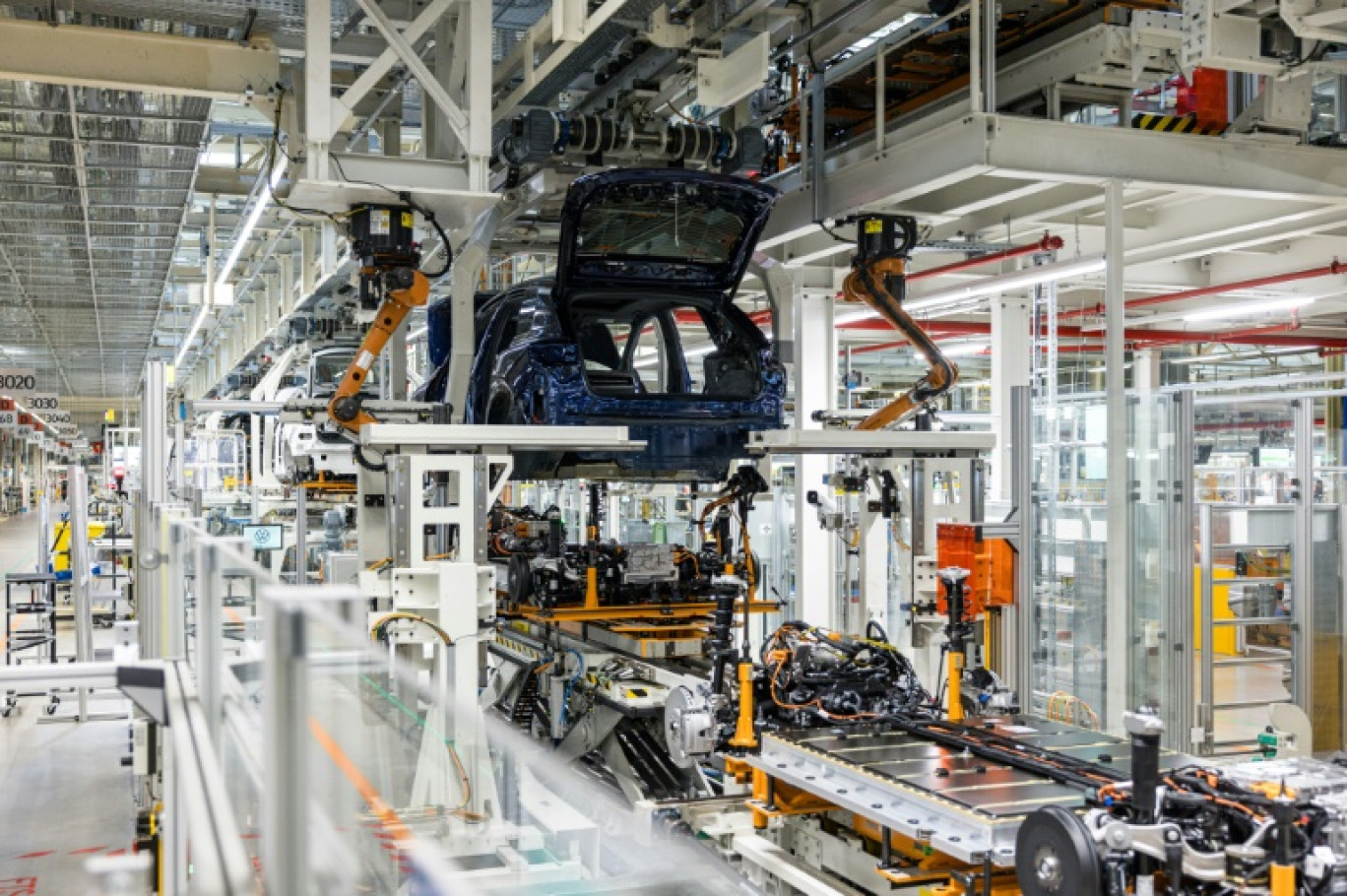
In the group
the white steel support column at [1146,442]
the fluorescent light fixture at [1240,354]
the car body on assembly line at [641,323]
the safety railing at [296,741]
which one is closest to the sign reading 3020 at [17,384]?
the car body on assembly line at [641,323]

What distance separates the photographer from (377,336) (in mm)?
7633

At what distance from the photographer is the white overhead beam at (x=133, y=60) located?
23.1 ft

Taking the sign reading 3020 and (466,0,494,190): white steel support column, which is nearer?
(466,0,494,190): white steel support column

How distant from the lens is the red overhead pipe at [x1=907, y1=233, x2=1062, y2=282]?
29.6ft

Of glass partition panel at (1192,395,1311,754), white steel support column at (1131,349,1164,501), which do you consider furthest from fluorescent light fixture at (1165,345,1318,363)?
white steel support column at (1131,349,1164,501)

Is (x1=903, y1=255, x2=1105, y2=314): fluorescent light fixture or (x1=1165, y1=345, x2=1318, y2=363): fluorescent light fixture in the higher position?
(x1=1165, y1=345, x2=1318, y2=363): fluorescent light fixture

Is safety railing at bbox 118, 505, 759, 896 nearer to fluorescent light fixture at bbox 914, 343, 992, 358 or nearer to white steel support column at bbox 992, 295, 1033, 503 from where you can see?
white steel support column at bbox 992, 295, 1033, 503

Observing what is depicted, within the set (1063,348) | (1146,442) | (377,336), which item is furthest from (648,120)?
(1063,348)

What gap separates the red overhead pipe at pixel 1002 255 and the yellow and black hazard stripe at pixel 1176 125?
190cm

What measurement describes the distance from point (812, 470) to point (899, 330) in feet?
10.0

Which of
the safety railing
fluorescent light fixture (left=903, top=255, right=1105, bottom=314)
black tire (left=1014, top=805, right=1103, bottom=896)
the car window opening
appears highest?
fluorescent light fixture (left=903, top=255, right=1105, bottom=314)

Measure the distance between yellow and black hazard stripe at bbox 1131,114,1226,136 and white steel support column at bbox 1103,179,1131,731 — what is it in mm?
494

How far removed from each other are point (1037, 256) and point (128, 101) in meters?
7.71

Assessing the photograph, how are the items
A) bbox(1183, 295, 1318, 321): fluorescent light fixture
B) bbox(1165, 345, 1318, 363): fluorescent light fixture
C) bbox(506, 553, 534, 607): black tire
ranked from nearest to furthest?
bbox(506, 553, 534, 607): black tire
bbox(1183, 295, 1318, 321): fluorescent light fixture
bbox(1165, 345, 1318, 363): fluorescent light fixture
